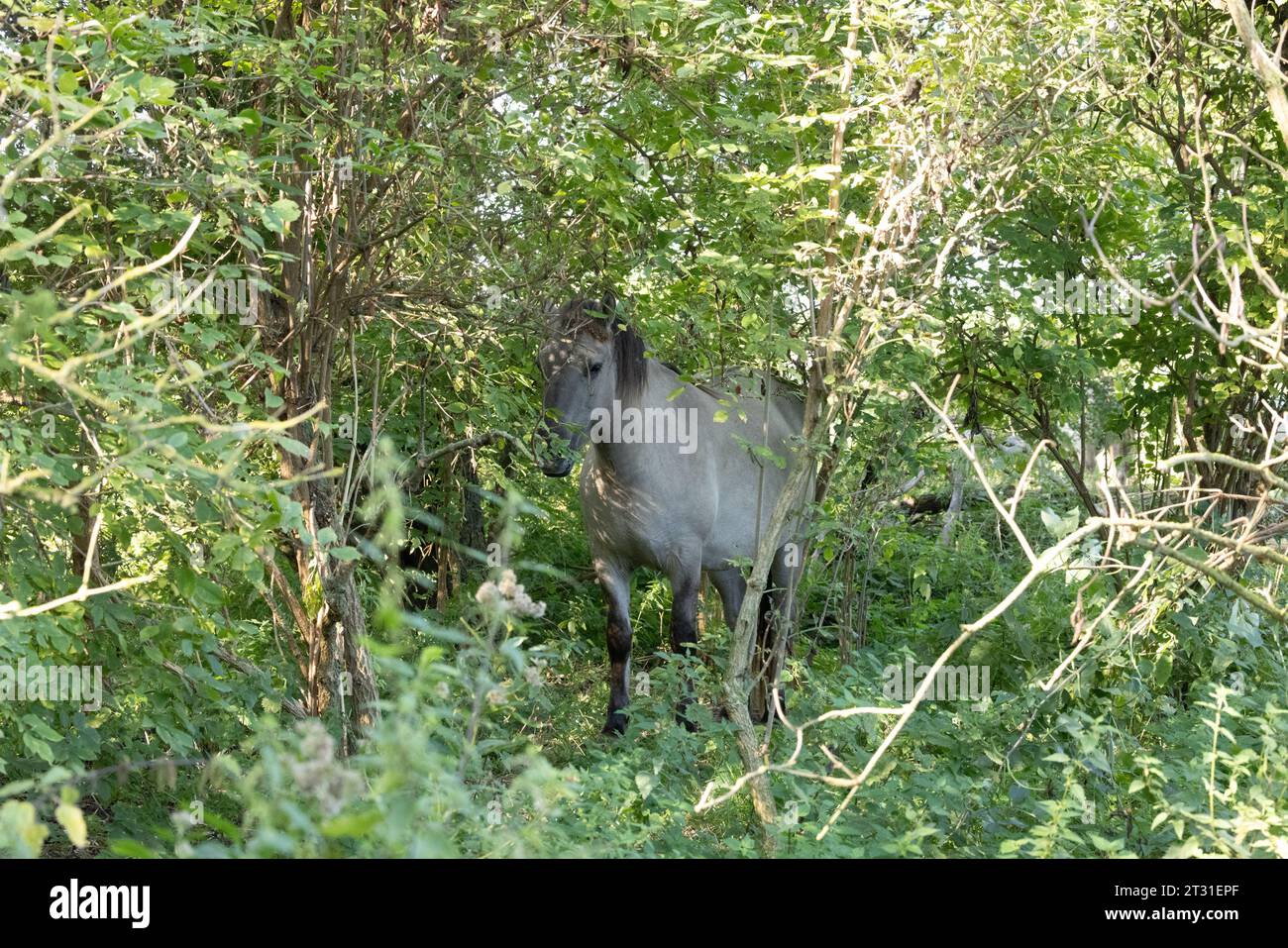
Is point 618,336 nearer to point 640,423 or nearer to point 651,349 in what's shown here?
point 640,423

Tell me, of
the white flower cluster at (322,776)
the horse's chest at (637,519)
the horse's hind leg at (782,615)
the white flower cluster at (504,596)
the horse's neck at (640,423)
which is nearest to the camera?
the white flower cluster at (322,776)

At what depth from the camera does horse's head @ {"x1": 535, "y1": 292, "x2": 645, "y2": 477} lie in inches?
239

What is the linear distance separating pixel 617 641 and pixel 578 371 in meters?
1.42

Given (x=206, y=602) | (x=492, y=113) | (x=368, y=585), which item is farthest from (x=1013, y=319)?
(x=206, y=602)

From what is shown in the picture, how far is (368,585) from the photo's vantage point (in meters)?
6.61

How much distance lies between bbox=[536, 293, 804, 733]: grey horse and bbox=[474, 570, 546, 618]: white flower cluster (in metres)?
3.69

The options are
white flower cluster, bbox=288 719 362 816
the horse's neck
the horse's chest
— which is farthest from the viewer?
the horse's chest

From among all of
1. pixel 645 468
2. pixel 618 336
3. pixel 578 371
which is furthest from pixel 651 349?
pixel 645 468

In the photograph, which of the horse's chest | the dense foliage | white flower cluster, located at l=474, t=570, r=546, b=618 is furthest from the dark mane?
white flower cluster, located at l=474, t=570, r=546, b=618

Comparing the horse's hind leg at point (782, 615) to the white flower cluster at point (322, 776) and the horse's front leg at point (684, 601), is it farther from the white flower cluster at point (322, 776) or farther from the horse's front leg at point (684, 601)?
the white flower cluster at point (322, 776)

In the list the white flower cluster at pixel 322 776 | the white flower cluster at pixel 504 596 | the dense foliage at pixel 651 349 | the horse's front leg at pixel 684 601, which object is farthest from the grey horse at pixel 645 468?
the white flower cluster at pixel 322 776

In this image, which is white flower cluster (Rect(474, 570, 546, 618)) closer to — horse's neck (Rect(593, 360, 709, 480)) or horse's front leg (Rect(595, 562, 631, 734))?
horse's front leg (Rect(595, 562, 631, 734))

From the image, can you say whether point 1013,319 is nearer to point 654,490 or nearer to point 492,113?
point 654,490

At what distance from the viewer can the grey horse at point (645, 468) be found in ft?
20.4
